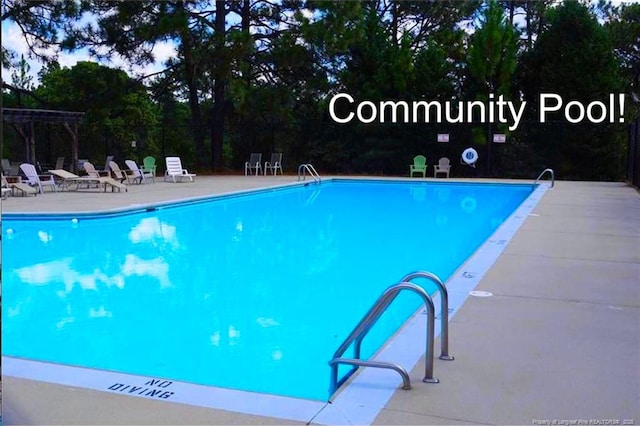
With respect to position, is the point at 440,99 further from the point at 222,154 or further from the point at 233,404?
the point at 233,404

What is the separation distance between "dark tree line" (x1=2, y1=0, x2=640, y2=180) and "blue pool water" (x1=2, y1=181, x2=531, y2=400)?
8885mm

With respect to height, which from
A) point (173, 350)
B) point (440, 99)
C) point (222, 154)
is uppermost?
point (440, 99)

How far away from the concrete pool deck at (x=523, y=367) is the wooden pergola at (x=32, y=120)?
1304 centimetres

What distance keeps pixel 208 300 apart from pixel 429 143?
1682 cm

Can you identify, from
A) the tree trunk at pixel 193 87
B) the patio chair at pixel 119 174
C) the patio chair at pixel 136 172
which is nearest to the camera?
the patio chair at pixel 119 174

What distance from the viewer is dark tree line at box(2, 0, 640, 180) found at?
20297mm

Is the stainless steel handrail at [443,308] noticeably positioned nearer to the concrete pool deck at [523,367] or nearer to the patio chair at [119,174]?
the concrete pool deck at [523,367]

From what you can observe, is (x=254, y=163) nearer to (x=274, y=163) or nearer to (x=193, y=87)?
(x=274, y=163)

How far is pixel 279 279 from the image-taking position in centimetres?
691

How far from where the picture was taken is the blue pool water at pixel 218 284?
14.8 feet

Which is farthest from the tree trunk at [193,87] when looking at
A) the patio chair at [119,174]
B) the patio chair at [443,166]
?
the patio chair at [443,166]

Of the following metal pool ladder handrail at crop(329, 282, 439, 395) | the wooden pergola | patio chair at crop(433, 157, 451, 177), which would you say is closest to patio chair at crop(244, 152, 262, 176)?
patio chair at crop(433, 157, 451, 177)

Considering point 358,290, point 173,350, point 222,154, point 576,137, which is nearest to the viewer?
point 173,350

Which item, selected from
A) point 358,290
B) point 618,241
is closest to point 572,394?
point 358,290
